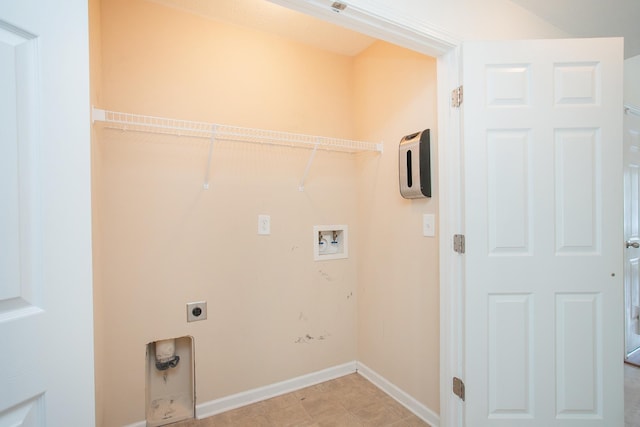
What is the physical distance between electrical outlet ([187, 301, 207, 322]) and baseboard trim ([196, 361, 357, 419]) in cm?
54

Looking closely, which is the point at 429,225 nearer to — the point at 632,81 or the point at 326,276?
the point at 326,276

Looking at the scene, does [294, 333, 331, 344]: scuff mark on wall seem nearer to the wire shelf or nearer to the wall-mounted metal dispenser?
the wall-mounted metal dispenser

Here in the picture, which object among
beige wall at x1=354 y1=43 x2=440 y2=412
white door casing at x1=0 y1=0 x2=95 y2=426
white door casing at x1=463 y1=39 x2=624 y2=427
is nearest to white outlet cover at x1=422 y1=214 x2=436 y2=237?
beige wall at x1=354 y1=43 x2=440 y2=412

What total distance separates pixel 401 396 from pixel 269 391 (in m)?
0.90

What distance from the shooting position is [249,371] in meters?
1.95

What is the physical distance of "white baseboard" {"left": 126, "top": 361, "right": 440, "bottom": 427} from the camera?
5.84ft

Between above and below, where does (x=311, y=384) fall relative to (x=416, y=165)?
below

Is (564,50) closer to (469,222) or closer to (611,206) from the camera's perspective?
(611,206)

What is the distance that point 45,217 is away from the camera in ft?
2.09

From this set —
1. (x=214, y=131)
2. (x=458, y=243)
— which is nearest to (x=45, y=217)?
(x=214, y=131)

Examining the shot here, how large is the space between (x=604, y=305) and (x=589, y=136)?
0.82 meters

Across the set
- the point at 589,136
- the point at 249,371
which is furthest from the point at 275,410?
the point at 589,136

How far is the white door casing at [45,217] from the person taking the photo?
591 millimetres

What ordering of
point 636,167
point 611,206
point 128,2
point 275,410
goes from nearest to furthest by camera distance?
point 611,206 < point 128,2 < point 275,410 < point 636,167
